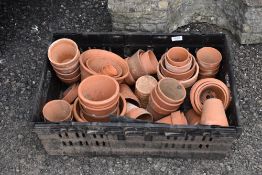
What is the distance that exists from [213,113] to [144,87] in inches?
25.4

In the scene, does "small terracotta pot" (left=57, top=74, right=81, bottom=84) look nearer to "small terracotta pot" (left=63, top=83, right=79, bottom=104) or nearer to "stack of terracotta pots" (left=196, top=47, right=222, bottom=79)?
"small terracotta pot" (left=63, top=83, right=79, bottom=104)

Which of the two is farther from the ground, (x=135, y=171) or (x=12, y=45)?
(x=12, y=45)

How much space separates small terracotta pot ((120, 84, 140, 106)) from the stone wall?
771 millimetres

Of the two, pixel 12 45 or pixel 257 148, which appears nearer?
pixel 257 148

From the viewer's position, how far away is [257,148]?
10.6 ft

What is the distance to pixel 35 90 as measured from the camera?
367 cm

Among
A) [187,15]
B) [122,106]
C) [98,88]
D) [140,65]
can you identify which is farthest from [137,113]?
[187,15]

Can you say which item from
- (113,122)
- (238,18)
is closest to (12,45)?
(113,122)

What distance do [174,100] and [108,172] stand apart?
2.60 ft

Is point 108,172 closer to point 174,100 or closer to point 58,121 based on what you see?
point 58,121

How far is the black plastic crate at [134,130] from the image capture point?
283 centimetres

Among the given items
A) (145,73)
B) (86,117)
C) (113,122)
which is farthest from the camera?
(145,73)

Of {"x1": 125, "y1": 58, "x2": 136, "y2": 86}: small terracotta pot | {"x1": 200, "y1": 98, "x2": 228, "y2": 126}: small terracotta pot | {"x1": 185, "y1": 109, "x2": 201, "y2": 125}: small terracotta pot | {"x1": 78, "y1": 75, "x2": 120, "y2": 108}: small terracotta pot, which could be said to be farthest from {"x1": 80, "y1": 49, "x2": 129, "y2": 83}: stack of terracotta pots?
{"x1": 200, "y1": 98, "x2": 228, "y2": 126}: small terracotta pot

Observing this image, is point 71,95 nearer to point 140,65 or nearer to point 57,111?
point 57,111
